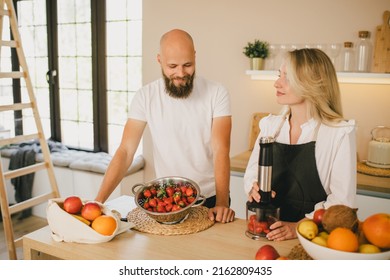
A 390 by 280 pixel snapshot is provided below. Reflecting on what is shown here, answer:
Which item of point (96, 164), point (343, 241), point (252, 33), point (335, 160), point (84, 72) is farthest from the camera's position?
point (84, 72)

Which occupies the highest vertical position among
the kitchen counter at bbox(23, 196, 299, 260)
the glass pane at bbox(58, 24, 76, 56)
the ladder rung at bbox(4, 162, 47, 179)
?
the glass pane at bbox(58, 24, 76, 56)

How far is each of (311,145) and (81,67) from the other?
279cm

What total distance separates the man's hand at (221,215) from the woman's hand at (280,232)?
192 mm

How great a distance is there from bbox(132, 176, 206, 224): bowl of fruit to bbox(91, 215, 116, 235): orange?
0.10 m

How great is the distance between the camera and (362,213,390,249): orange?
3.22ft

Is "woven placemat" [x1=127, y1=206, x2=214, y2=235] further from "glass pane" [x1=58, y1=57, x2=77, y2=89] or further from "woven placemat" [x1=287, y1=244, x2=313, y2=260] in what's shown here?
"glass pane" [x1=58, y1=57, x2=77, y2=89]

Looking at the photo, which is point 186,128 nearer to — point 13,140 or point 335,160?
point 335,160

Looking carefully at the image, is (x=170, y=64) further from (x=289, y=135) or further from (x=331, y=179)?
(x=331, y=179)

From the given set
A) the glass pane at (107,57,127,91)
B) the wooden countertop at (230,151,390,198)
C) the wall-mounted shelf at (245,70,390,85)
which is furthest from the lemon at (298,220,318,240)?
the glass pane at (107,57,127,91)

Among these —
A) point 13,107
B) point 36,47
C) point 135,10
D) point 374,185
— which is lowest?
point 374,185

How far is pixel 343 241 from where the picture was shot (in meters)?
0.98

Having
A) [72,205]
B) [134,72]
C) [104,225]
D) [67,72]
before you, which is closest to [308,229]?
[104,225]

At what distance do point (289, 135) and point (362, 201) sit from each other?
3.03 feet

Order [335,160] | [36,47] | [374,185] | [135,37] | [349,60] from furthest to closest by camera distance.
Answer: [36,47] → [135,37] → [349,60] → [374,185] → [335,160]
